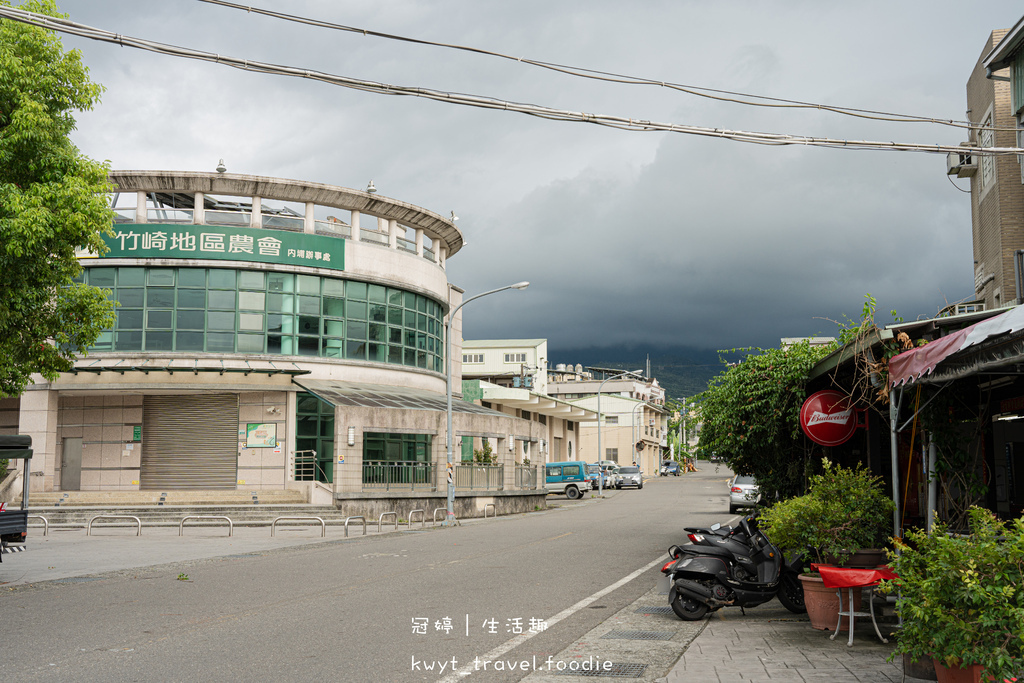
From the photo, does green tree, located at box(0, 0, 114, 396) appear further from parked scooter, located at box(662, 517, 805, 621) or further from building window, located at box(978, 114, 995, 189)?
building window, located at box(978, 114, 995, 189)

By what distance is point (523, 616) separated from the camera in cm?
1002

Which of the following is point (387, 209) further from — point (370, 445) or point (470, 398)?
point (470, 398)

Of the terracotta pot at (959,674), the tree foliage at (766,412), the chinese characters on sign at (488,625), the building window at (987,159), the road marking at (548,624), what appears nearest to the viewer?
the terracotta pot at (959,674)

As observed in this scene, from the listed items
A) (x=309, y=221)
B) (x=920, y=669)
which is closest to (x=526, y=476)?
(x=309, y=221)

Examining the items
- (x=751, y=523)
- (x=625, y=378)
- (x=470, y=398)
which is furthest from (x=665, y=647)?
(x=625, y=378)

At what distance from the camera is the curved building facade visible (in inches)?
1314

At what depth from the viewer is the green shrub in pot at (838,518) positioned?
28.0ft

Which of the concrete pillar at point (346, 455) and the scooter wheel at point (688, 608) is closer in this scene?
the scooter wheel at point (688, 608)

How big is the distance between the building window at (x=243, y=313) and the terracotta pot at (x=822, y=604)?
1158 inches

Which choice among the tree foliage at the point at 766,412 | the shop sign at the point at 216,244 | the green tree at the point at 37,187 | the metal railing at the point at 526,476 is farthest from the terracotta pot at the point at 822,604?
the shop sign at the point at 216,244

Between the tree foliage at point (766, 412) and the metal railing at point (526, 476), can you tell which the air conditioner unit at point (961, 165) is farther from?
the metal railing at point (526, 476)

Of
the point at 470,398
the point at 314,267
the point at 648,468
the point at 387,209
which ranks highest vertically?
the point at 387,209

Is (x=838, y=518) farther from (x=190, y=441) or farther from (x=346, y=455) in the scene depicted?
(x=190, y=441)

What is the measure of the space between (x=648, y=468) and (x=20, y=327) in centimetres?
9401
